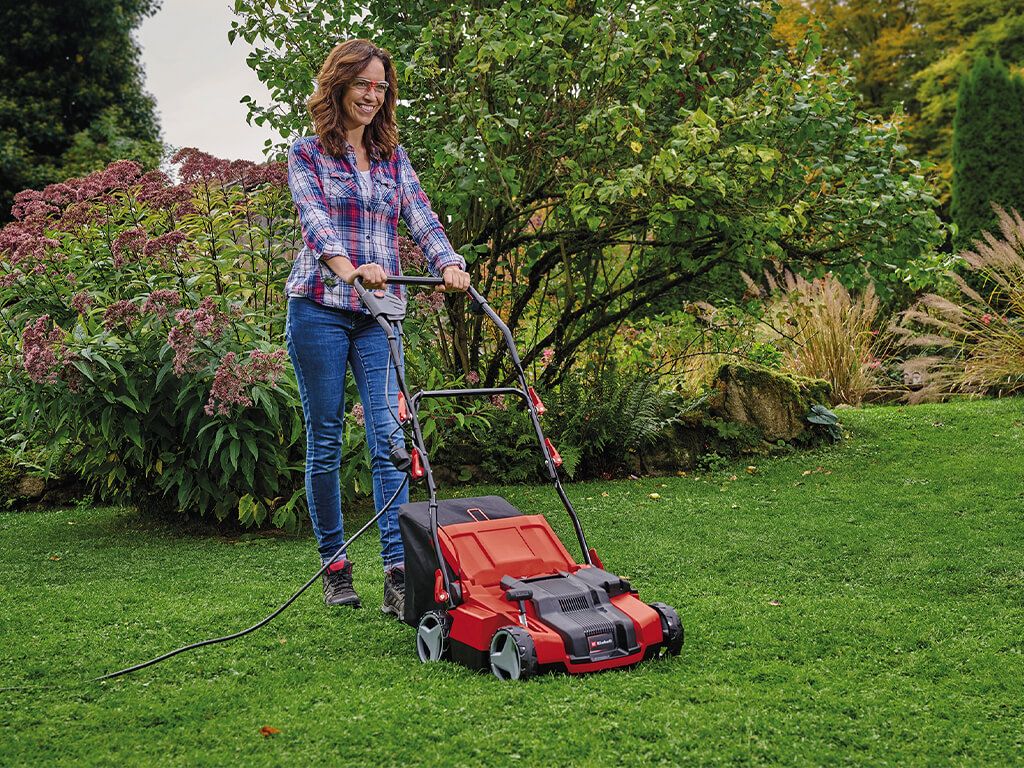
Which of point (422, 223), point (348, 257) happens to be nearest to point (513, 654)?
point (348, 257)

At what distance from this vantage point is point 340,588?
11.6ft

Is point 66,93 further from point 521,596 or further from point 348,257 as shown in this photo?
point 521,596

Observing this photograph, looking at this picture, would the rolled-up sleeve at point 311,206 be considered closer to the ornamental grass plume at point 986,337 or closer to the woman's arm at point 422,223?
the woman's arm at point 422,223

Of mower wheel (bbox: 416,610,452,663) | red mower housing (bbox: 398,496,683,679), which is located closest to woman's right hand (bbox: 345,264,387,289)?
red mower housing (bbox: 398,496,683,679)

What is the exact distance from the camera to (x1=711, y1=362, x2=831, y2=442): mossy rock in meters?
6.43

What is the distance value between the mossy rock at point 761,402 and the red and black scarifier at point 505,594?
3.55 meters

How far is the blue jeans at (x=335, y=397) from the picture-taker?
3307mm

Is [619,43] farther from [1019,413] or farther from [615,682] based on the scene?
[1019,413]

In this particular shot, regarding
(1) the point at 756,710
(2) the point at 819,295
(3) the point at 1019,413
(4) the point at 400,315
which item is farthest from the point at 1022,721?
(2) the point at 819,295

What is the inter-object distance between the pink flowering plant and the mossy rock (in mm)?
2789

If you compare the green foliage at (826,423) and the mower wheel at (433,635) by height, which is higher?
the green foliage at (826,423)

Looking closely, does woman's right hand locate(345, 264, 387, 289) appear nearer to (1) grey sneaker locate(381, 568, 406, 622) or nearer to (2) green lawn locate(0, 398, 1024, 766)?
(1) grey sneaker locate(381, 568, 406, 622)

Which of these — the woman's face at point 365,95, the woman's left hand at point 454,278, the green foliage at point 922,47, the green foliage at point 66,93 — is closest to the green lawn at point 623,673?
the woman's left hand at point 454,278

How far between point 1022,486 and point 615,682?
332 cm
